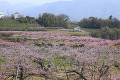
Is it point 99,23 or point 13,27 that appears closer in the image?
point 13,27

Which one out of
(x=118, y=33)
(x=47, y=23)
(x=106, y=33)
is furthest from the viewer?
(x=47, y=23)

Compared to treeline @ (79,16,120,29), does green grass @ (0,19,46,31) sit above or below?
below

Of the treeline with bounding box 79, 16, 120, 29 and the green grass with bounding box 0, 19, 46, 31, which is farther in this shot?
the treeline with bounding box 79, 16, 120, 29

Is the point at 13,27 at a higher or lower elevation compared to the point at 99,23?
lower

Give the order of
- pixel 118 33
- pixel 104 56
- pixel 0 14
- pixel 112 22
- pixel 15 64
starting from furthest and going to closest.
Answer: pixel 0 14
pixel 112 22
pixel 118 33
pixel 104 56
pixel 15 64

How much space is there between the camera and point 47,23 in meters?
60.5

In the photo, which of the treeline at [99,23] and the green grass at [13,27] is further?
the treeline at [99,23]

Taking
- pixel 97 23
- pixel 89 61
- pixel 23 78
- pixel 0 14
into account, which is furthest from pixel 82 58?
pixel 0 14

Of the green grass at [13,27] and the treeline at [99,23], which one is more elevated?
the treeline at [99,23]

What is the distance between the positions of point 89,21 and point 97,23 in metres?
4.08

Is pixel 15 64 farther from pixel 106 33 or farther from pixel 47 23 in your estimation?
pixel 47 23

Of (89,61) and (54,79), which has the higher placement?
(89,61)

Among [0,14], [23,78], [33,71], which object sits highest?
[0,14]

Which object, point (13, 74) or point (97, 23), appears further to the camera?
point (97, 23)
